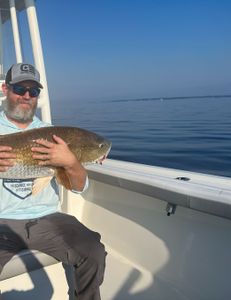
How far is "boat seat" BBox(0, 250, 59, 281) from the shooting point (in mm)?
3102

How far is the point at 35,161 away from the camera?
301cm

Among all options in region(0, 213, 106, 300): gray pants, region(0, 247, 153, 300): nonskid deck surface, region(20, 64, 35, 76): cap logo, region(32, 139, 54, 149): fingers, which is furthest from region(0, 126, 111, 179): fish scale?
region(0, 247, 153, 300): nonskid deck surface

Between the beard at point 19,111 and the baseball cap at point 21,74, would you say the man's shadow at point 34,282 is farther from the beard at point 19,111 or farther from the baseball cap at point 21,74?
the baseball cap at point 21,74

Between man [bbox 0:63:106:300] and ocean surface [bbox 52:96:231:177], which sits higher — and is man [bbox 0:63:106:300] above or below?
above

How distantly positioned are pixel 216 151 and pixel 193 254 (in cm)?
847

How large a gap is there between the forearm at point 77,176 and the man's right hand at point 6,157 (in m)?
0.42

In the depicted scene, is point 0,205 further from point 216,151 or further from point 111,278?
point 216,151

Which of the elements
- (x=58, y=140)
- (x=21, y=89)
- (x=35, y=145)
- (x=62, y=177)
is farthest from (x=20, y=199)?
(x=21, y=89)

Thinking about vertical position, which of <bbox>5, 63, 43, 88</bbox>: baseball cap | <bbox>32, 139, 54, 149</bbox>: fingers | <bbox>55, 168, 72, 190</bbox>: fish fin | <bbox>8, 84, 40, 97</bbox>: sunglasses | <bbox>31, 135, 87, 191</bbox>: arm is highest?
<bbox>5, 63, 43, 88</bbox>: baseball cap

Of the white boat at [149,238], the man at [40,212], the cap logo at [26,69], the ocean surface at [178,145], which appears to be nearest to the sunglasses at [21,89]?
the man at [40,212]

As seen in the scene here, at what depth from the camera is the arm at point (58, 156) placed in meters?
2.90

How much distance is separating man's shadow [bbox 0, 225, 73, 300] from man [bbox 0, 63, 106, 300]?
0.07 ft

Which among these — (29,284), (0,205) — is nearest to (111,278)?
(29,284)

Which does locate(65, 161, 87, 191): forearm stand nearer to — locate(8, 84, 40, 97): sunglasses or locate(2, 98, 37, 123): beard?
locate(2, 98, 37, 123): beard
